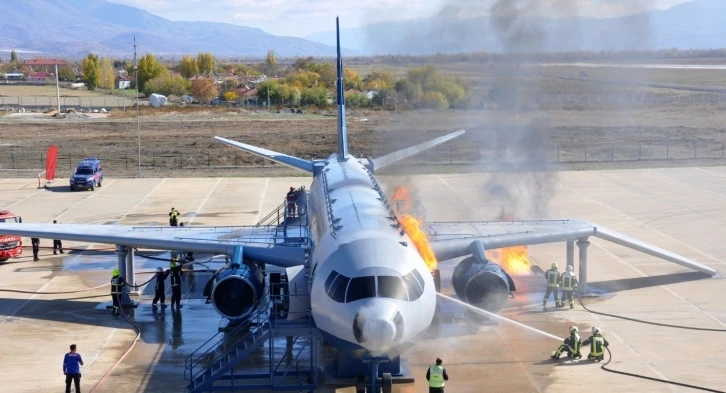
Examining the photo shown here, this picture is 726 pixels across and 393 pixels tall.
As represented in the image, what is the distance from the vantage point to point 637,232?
4719 cm

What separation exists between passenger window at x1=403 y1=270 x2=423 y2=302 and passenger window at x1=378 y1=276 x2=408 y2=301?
0.20 metres

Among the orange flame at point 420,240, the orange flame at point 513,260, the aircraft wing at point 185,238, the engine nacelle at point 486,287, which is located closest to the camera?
the engine nacelle at point 486,287

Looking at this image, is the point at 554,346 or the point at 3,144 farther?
the point at 3,144

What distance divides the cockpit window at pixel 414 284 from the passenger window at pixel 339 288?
1478 mm

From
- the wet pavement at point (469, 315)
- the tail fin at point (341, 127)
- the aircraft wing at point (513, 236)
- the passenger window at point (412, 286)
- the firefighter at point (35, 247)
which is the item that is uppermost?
the tail fin at point (341, 127)

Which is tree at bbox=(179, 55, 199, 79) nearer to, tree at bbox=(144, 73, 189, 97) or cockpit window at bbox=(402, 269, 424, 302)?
tree at bbox=(144, 73, 189, 97)

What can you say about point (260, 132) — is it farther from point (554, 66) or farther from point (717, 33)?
point (717, 33)

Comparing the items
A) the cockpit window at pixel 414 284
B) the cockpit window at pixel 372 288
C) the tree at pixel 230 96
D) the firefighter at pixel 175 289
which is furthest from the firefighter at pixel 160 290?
the tree at pixel 230 96

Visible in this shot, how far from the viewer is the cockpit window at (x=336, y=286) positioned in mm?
23562

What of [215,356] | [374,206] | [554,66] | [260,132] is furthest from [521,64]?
[260,132]

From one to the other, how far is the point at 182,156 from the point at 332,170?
45.3 m

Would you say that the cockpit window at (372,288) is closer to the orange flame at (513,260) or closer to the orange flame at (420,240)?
the orange flame at (420,240)

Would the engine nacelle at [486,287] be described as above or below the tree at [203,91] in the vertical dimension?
below

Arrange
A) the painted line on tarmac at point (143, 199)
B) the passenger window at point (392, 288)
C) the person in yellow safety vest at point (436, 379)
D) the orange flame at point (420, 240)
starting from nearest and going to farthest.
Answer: the passenger window at point (392, 288) → the person in yellow safety vest at point (436, 379) → the orange flame at point (420, 240) → the painted line on tarmac at point (143, 199)
